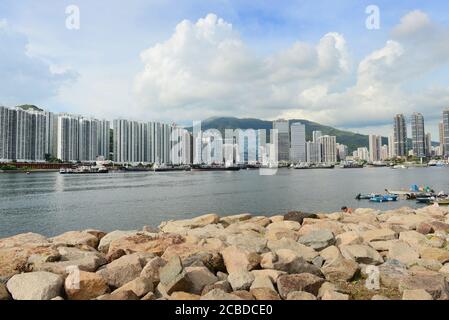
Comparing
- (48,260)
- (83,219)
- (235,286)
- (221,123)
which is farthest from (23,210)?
(221,123)

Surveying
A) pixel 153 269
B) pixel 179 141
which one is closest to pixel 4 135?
pixel 179 141

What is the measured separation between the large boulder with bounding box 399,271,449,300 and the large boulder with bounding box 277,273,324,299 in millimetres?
1934

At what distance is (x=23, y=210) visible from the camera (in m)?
39.5

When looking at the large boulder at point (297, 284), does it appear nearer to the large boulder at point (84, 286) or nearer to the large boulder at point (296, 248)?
the large boulder at point (296, 248)

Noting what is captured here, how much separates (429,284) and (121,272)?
706cm

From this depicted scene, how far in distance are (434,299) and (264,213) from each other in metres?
28.4

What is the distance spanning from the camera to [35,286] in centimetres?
790

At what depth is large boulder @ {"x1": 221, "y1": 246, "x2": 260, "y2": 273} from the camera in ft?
31.7

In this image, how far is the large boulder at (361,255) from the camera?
422 inches

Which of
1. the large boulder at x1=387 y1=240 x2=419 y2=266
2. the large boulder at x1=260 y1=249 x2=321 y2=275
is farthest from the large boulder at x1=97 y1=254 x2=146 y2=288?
the large boulder at x1=387 y1=240 x2=419 y2=266

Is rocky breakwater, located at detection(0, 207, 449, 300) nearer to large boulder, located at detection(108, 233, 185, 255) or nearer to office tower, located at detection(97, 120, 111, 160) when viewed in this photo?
large boulder, located at detection(108, 233, 185, 255)

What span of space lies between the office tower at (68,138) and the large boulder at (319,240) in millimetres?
169802

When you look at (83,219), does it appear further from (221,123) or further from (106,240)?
(221,123)
